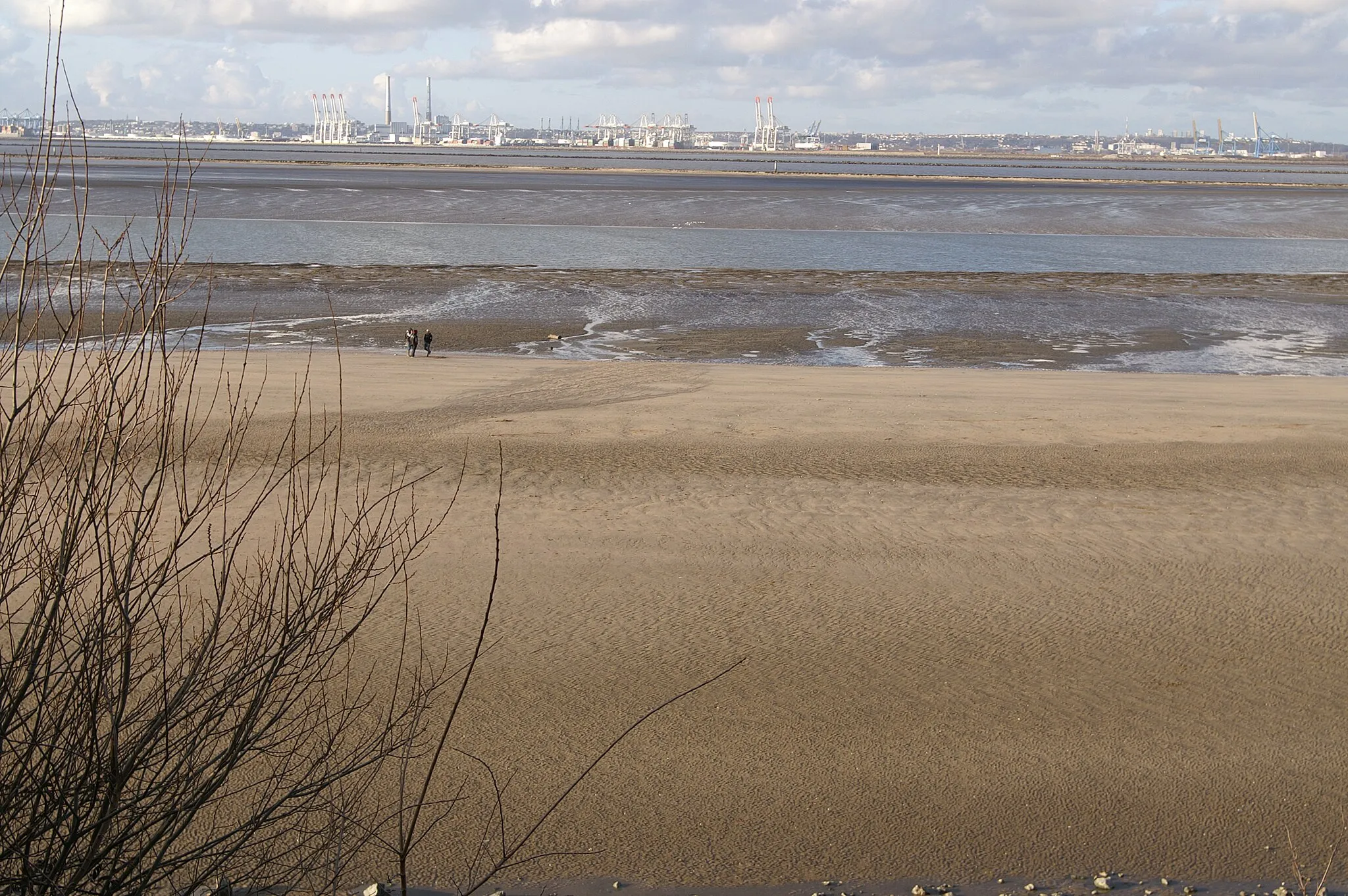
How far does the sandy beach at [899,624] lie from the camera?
666 cm

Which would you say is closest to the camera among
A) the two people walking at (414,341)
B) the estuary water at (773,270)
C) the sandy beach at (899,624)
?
the sandy beach at (899,624)

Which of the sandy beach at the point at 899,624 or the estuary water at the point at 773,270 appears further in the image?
the estuary water at the point at 773,270

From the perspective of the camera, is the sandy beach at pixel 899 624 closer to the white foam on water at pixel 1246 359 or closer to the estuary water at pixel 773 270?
the estuary water at pixel 773 270

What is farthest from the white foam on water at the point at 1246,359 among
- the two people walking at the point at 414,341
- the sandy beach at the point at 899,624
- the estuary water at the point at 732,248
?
the estuary water at the point at 732,248

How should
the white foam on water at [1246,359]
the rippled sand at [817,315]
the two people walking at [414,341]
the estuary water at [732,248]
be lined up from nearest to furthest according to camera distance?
the two people walking at [414,341] < the white foam on water at [1246,359] < the rippled sand at [817,315] < the estuary water at [732,248]

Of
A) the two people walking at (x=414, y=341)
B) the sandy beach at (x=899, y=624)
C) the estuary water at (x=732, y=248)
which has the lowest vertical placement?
the sandy beach at (x=899, y=624)

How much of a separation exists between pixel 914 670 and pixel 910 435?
6.57m

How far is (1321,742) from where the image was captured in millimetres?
7621

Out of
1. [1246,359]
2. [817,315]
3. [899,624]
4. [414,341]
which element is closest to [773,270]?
[817,315]

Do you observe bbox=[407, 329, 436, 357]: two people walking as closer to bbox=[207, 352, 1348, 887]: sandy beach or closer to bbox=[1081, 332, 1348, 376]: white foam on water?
bbox=[207, 352, 1348, 887]: sandy beach

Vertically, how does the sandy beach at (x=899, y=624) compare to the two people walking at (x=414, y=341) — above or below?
below

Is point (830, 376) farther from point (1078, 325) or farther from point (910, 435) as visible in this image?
point (1078, 325)

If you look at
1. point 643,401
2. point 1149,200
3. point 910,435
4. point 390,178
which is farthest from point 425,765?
point 390,178

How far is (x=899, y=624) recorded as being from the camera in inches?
371
